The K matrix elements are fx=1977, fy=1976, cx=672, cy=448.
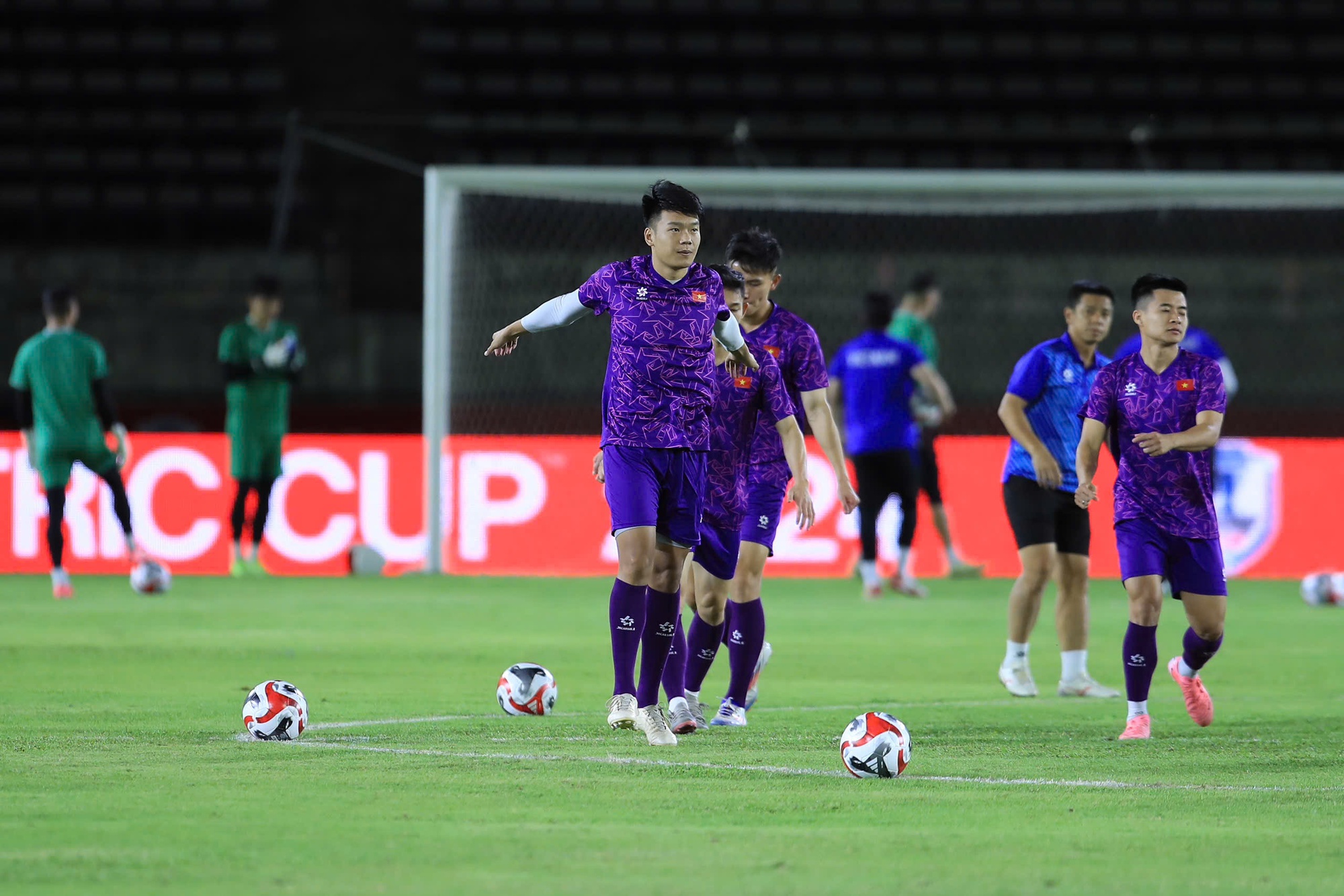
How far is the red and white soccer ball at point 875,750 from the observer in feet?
19.6

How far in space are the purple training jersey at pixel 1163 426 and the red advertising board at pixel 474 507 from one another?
8.47m

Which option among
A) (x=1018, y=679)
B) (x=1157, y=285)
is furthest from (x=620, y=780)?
(x=1018, y=679)

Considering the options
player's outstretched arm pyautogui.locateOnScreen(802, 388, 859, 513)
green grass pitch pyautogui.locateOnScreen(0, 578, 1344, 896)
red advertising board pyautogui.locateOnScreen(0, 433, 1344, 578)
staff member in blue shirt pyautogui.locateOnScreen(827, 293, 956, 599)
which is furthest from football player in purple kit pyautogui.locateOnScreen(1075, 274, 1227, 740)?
red advertising board pyautogui.locateOnScreen(0, 433, 1344, 578)

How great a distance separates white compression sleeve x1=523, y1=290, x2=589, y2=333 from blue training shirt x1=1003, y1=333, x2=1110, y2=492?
2759 millimetres

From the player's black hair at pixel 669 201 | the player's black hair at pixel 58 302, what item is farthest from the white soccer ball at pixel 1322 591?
the player's black hair at pixel 58 302

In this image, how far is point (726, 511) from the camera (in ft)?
24.6

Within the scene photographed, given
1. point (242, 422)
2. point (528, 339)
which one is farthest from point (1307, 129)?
point (242, 422)

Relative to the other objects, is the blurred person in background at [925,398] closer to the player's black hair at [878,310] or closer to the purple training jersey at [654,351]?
the player's black hair at [878,310]

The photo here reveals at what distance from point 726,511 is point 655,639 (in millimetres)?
765

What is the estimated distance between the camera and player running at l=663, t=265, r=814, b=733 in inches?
295

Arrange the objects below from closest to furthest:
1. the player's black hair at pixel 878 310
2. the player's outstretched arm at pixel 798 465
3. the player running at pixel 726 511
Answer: the player's outstretched arm at pixel 798 465 → the player running at pixel 726 511 → the player's black hair at pixel 878 310

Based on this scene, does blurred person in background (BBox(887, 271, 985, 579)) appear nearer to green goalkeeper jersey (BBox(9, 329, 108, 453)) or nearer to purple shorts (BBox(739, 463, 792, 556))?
green goalkeeper jersey (BBox(9, 329, 108, 453))

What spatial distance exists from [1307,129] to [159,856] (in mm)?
21938

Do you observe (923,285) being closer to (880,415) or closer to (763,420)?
(880,415)
